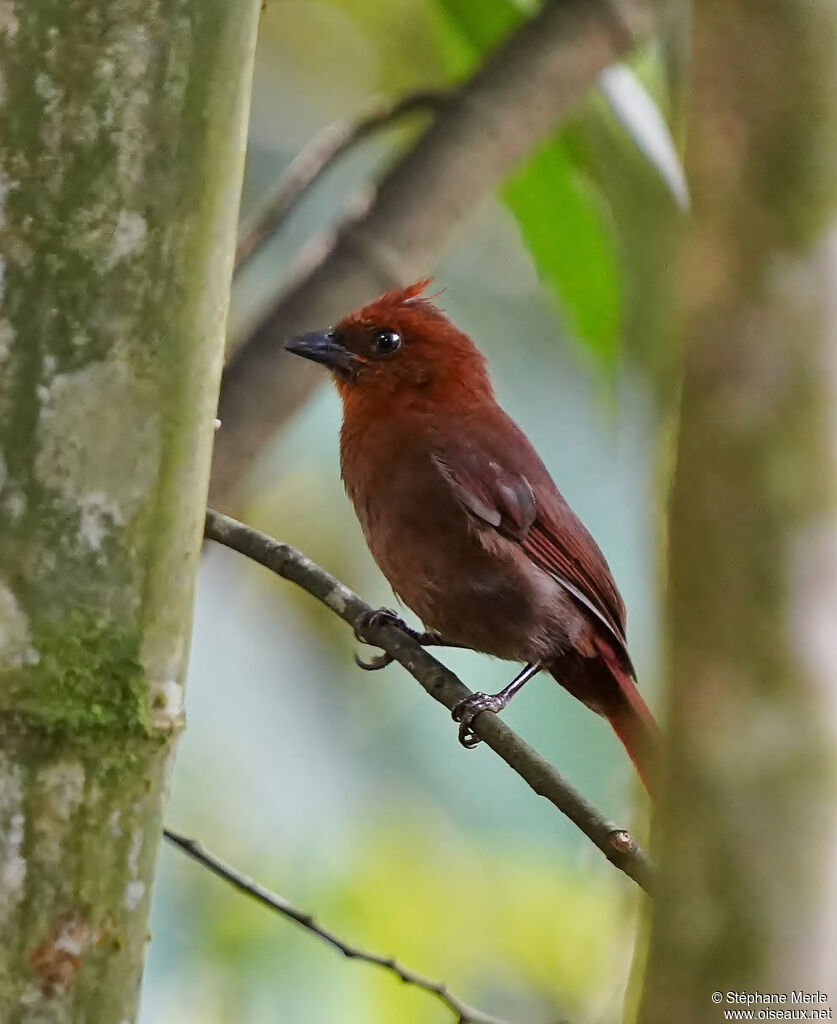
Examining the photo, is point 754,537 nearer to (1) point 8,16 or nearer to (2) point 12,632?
(2) point 12,632

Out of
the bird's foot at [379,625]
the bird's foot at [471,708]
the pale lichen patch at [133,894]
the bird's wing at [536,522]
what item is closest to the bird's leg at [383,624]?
the bird's foot at [379,625]

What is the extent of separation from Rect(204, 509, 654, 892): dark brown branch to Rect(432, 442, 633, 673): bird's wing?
627 mm

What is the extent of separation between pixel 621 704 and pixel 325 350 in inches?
40.6

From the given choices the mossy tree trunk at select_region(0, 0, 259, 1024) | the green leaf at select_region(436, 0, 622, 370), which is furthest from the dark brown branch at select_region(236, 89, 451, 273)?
the mossy tree trunk at select_region(0, 0, 259, 1024)

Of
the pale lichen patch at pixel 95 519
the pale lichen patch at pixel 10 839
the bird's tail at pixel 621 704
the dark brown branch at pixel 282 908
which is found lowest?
the pale lichen patch at pixel 10 839

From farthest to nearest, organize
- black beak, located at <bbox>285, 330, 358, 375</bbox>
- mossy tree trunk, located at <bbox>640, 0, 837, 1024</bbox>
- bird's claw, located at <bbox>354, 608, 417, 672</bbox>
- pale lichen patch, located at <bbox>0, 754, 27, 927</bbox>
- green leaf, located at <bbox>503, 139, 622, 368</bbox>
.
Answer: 1. black beak, located at <bbox>285, 330, 358, 375</bbox>
2. green leaf, located at <bbox>503, 139, 622, 368</bbox>
3. bird's claw, located at <bbox>354, 608, 417, 672</bbox>
4. pale lichen patch, located at <bbox>0, 754, 27, 927</bbox>
5. mossy tree trunk, located at <bbox>640, 0, 837, 1024</bbox>

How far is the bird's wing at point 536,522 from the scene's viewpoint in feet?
10.9

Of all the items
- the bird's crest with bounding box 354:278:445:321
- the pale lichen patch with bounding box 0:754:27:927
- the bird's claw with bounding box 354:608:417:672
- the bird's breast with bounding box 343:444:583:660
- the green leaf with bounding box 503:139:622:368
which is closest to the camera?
the pale lichen patch with bounding box 0:754:27:927

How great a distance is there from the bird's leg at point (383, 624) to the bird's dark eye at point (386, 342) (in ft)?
2.21

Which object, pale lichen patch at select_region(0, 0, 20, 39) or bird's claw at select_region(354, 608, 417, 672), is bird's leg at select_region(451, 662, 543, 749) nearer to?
bird's claw at select_region(354, 608, 417, 672)

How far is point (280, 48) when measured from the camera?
15.6 ft

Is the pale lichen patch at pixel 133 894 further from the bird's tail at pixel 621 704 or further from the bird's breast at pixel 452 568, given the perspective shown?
the bird's tail at pixel 621 704

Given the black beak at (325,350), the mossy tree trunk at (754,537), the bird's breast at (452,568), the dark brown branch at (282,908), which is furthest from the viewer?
the black beak at (325,350)

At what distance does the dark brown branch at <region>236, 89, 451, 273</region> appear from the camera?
10.8 ft
